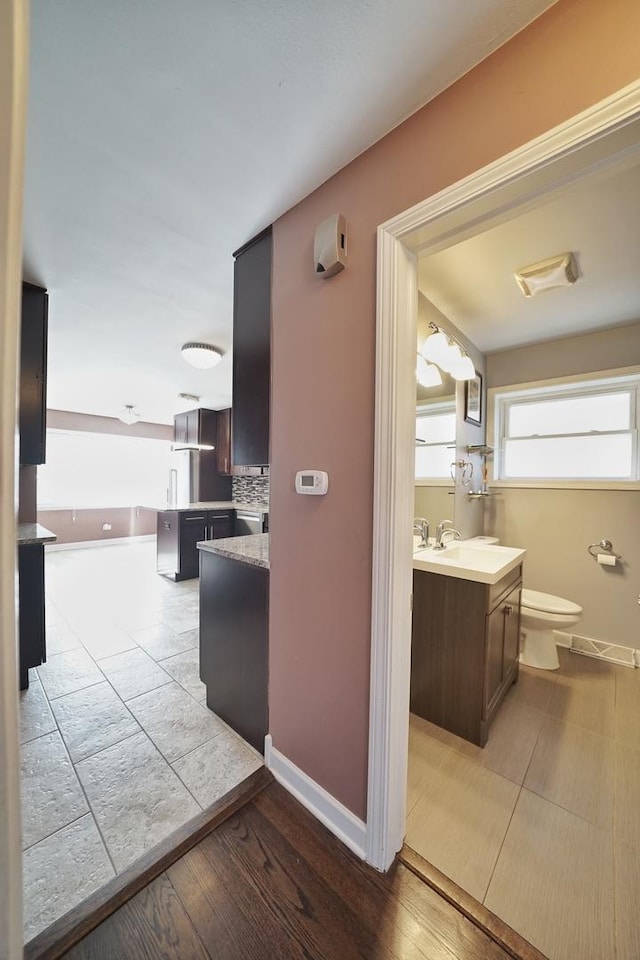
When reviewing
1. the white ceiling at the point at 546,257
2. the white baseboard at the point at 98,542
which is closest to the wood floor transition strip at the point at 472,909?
the white ceiling at the point at 546,257

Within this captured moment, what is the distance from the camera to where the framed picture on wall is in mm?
2638

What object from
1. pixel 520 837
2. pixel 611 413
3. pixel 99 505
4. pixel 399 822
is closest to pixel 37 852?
pixel 399 822

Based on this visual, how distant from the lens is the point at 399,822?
1.17 meters

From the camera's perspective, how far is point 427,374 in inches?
90.0

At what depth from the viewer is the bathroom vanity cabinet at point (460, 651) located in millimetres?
1648

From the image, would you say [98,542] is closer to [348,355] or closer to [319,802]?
[319,802]

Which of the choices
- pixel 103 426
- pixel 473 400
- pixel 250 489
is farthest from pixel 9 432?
pixel 103 426

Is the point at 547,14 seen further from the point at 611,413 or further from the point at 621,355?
the point at 611,413

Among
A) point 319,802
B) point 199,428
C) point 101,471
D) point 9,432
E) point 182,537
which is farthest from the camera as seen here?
point 101,471

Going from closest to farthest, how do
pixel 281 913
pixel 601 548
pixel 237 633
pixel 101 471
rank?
pixel 281 913 → pixel 237 633 → pixel 601 548 → pixel 101 471

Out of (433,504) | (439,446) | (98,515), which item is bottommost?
(98,515)

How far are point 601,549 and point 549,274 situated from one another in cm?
201

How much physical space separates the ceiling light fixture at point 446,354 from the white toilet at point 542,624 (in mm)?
1641

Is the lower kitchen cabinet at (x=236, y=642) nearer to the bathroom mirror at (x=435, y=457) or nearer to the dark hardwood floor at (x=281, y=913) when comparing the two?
the dark hardwood floor at (x=281, y=913)
